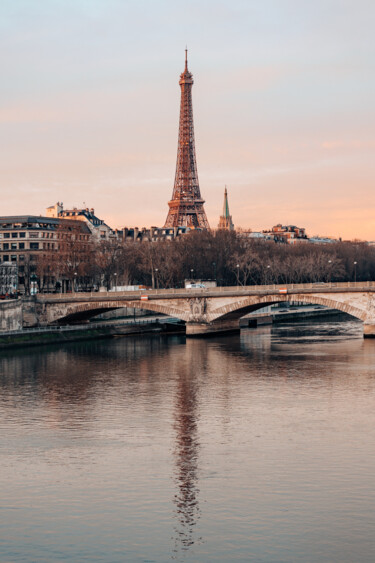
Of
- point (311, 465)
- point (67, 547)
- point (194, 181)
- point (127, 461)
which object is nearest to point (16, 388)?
point (127, 461)

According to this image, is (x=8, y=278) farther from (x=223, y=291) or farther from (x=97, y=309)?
(x=223, y=291)

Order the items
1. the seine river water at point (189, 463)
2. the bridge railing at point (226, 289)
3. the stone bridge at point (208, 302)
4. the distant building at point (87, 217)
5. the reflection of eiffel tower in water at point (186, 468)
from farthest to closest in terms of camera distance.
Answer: the distant building at point (87, 217) < the bridge railing at point (226, 289) < the stone bridge at point (208, 302) < the reflection of eiffel tower in water at point (186, 468) < the seine river water at point (189, 463)

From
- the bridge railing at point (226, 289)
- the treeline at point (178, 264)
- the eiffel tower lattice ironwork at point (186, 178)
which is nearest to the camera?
the bridge railing at point (226, 289)

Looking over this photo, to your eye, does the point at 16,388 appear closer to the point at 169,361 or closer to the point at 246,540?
the point at 169,361

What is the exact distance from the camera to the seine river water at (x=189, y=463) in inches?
931

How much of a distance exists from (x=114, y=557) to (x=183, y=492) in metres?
5.78

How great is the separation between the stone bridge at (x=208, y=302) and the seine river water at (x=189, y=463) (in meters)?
18.9

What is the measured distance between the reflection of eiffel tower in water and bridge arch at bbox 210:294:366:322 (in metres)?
31.3

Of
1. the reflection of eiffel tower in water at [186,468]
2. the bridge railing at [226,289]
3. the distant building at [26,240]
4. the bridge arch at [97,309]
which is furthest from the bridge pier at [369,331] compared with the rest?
the distant building at [26,240]

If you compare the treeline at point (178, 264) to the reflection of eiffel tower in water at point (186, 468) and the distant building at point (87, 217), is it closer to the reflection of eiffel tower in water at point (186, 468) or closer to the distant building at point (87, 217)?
the distant building at point (87, 217)

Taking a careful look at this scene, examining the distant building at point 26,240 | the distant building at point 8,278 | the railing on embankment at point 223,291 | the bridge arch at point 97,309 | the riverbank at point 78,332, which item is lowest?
the riverbank at point 78,332

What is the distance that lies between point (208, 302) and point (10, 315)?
18725 millimetres

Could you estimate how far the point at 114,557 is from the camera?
2256 cm

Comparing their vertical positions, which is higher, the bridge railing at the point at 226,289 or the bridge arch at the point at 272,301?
the bridge railing at the point at 226,289
